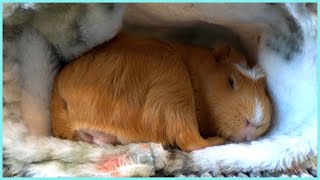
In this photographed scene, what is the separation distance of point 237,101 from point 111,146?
24 centimetres

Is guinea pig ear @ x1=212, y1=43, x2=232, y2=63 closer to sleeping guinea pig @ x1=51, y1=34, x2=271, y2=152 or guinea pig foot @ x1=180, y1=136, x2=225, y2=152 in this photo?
sleeping guinea pig @ x1=51, y1=34, x2=271, y2=152

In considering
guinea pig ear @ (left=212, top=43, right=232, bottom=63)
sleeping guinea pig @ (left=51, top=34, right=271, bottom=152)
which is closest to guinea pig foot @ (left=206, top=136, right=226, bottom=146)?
sleeping guinea pig @ (left=51, top=34, right=271, bottom=152)

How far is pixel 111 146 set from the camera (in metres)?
0.89

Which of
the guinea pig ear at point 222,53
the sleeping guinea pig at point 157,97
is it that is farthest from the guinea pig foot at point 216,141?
the guinea pig ear at point 222,53

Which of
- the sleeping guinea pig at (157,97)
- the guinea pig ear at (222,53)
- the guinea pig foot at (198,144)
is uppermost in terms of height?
the guinea pig ear at (222,53)

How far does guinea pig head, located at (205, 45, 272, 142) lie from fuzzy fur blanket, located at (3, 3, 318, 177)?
3 cm

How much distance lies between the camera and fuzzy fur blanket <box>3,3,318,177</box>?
851 millimetres

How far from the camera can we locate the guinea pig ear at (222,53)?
1000 millimetres

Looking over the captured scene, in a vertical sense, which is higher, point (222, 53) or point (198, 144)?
point (222, 53)

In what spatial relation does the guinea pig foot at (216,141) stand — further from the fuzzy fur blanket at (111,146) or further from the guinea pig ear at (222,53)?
the guinea pig ear at (222,53)

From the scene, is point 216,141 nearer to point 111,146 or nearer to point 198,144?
point 198,144

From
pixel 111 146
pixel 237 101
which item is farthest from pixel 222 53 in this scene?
pixel 111 146

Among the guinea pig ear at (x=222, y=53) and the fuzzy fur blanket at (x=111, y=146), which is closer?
the fuzzy fur blanket at (x=111, y=146)

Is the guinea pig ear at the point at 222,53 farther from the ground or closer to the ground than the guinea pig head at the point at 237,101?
farther from the ground
